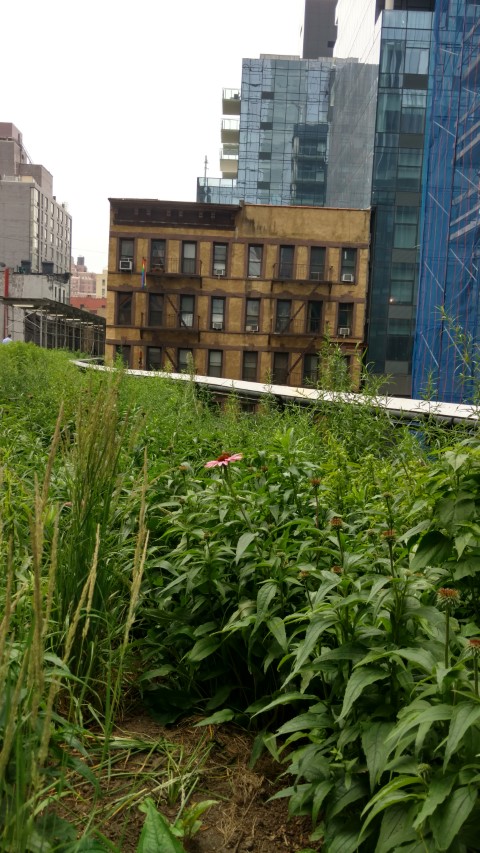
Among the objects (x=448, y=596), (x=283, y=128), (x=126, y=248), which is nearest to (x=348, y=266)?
(x=126, y=248)

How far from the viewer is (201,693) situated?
117 inches

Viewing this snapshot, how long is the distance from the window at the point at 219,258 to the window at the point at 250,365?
3893mm

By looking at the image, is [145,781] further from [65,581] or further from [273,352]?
[273,352]

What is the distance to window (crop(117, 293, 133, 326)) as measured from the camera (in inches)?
1444

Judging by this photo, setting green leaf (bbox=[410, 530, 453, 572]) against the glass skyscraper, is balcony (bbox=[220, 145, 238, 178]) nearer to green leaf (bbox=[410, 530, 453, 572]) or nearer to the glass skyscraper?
the glass skyscraper

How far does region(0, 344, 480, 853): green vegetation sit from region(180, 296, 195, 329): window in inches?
1286

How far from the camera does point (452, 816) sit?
5.04 ft

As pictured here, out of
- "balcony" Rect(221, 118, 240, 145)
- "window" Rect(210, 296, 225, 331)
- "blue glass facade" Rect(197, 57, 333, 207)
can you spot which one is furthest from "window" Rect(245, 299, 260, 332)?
"balcony" Rect(221, 118, 240, 145)

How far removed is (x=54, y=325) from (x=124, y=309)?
44.3 feet

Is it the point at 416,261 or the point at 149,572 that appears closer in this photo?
the point at 149,572

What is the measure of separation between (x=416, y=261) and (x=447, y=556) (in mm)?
40611

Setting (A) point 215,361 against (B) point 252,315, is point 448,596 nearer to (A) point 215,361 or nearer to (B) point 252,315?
(A) point 215,361

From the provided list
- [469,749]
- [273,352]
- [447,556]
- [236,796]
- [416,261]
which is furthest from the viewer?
[416,261]

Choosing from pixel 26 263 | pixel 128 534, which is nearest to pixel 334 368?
pixel 128 534
